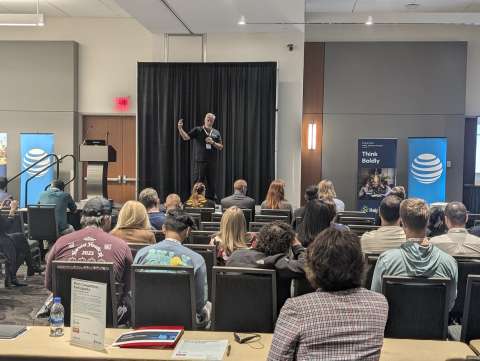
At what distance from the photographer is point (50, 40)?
10398 millimetres

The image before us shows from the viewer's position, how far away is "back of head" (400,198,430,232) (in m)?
3.17

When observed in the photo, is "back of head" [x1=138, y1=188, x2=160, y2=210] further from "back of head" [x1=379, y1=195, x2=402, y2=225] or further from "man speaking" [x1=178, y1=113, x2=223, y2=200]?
"man speaking" [x1=178, y1=113, x2=223, y2=200]

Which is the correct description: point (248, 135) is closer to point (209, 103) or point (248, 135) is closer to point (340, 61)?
point (209, 103)

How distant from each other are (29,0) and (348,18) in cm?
621

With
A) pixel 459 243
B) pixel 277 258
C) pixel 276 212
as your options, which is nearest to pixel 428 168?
pixel 276 212

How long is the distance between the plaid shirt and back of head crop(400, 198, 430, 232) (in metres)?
1.67

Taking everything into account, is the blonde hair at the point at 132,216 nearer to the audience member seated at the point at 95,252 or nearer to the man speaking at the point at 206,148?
the audience member seated at the point at 95,252

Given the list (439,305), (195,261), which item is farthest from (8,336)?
(439,305)

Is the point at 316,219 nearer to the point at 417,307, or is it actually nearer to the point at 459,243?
the point at 459,243

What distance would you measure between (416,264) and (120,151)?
8.78 m

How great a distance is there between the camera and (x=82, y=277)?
9.11 ft

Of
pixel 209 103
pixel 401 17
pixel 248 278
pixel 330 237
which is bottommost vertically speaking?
pixel 248 278

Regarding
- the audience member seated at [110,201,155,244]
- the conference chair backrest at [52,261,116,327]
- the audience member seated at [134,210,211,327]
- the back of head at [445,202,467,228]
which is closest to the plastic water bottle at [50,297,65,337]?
the conference chair backrest at [52,261,116,327]

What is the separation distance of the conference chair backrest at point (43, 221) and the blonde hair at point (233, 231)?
3251mm
